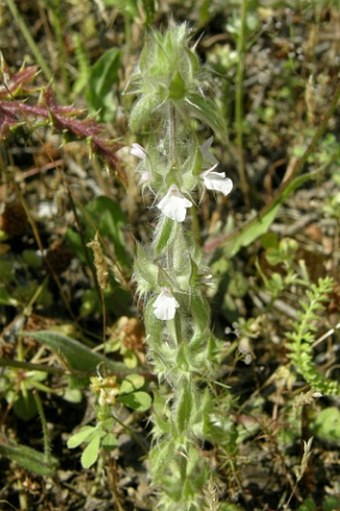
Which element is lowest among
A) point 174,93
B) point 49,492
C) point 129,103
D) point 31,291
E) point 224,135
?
point 49,492

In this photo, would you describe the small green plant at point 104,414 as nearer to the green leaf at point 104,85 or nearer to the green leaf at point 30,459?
the green leaf at point 30,459

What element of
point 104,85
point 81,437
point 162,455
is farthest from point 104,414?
point 104,85

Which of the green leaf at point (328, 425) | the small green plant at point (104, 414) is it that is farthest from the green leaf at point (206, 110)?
the green leaf at point (328, 425)

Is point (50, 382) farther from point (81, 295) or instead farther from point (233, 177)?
point (233, 177)

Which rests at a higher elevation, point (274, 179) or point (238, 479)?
point (274, 179)

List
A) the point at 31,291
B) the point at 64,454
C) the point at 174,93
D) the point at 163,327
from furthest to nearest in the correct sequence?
1. the point at 31,291
2. the point at 64,454
3. the point at 163,327
4. the point at 174,93

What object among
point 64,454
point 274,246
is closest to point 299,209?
point 274,246

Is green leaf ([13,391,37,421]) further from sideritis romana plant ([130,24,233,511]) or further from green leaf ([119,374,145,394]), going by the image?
sideritis romana plant ([130,24,233,511])
